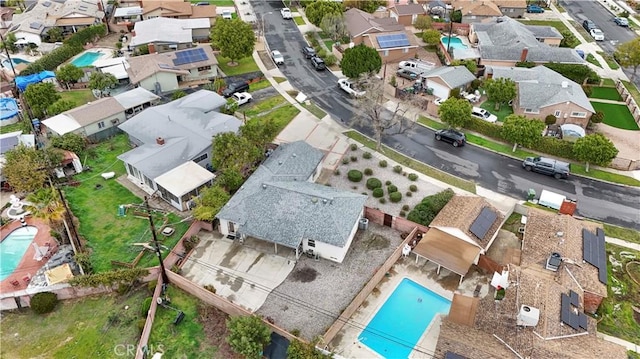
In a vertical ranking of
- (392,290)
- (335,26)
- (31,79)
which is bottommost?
(392,290)

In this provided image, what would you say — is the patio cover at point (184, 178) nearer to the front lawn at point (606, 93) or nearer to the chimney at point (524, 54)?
the chimney at point (524, 54)

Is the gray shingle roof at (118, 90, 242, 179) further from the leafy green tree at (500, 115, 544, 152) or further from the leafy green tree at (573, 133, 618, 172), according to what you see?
the leafy green tree at (573, 133, 618, 172)

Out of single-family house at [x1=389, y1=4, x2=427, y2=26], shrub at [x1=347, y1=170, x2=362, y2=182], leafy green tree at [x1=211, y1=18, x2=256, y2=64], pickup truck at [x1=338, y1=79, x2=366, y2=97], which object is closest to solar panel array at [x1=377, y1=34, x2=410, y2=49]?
pickup truck at [x1=338, y1=79, x2=366, y2=97]

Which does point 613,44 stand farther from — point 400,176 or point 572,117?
point 400,176

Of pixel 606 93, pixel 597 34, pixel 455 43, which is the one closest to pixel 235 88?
pixel 455 43

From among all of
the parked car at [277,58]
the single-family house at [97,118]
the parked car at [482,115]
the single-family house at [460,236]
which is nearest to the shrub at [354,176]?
the single-family house at [460,236]

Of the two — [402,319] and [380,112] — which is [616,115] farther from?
[402,319]

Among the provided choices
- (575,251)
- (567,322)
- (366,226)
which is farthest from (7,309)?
(575,251)
